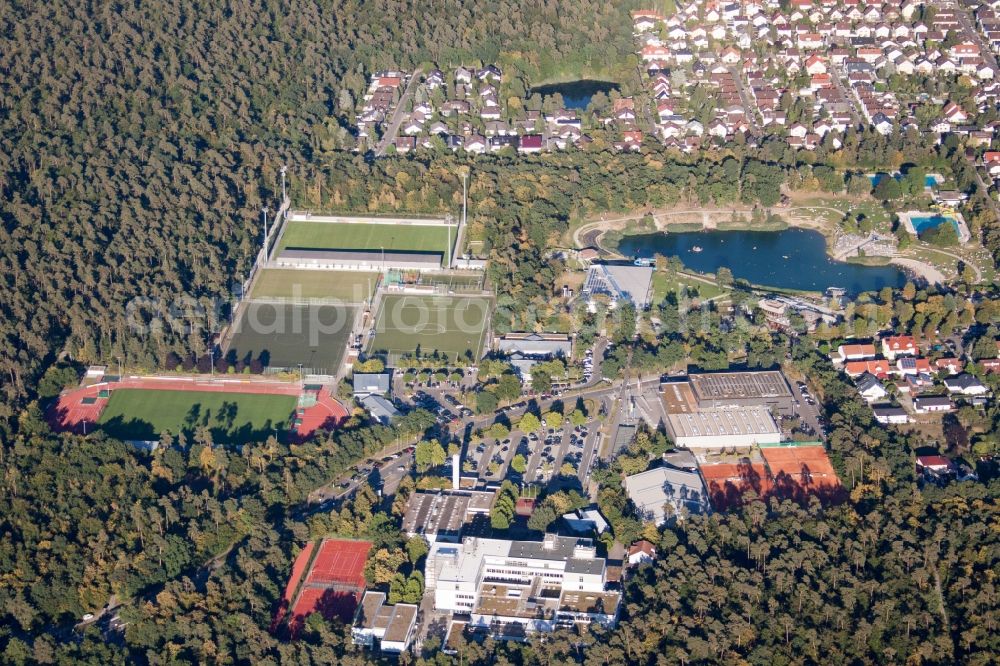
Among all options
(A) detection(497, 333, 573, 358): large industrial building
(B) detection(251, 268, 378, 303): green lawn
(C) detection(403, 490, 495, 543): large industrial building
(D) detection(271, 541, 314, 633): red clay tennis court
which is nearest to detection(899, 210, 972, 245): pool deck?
(A) detection(497, 333, 573, 358): large industrial building

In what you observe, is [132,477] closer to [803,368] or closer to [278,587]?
[278,587]

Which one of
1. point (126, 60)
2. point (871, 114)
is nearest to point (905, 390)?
point (871, 114)

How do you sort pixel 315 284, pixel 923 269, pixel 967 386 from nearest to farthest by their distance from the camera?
pixel 967 386
pixel 315 284
pixel 923 269

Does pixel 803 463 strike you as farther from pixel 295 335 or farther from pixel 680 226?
pixel 295 335

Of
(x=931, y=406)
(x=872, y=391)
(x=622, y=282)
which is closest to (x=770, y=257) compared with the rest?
(x=622, y=282)

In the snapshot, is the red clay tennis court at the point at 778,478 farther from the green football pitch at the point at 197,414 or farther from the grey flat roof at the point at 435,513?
the green football pitch at the point at 197,414

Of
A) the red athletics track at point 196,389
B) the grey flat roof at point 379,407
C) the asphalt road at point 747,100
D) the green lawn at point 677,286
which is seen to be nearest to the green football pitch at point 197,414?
the red athletics track at point 196,389
